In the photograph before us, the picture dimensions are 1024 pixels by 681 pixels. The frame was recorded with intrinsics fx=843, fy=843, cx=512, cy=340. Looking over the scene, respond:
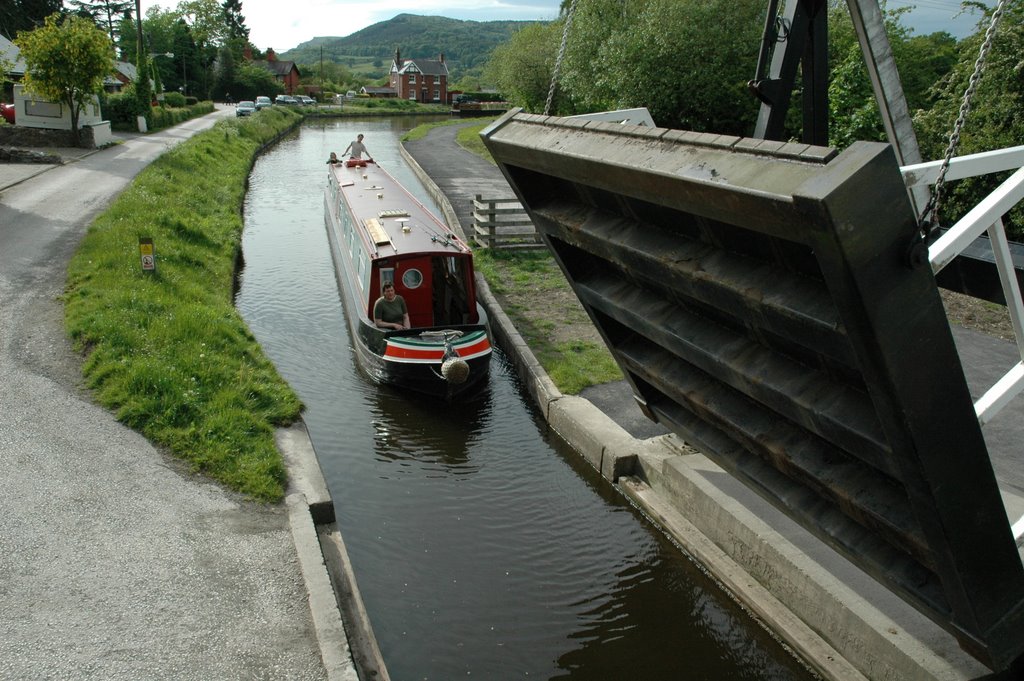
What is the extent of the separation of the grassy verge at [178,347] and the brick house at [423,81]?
96.7 meters

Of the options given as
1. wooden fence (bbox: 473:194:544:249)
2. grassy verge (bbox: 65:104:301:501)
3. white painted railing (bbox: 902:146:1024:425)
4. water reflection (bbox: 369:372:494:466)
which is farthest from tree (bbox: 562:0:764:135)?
white painted railing (bbox: 902:146:1024:425)

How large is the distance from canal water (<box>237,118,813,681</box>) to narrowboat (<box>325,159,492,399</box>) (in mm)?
473

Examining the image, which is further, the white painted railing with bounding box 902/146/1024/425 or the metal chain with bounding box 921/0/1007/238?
the white painted railing with bounding box 902/146/1024/425

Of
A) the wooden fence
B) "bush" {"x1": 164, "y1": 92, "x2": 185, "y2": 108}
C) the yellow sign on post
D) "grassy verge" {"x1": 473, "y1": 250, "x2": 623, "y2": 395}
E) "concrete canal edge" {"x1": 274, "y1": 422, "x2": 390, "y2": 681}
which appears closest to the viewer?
"concrete canal edge" {"x1": 274, "y1": 422, "x2": 390, "y2": 681}

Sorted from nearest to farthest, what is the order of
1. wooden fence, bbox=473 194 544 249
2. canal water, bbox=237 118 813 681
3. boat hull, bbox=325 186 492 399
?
canal water, bbox=237 118 813 681 → boat hull, bbox=325 186 492 399 → wooden fence, bbox=473 194 544 249

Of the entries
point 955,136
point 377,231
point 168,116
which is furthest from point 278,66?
point 955,136

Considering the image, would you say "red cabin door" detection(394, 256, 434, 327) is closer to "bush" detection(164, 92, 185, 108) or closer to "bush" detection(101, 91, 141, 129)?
"bush" detection(101, 91, 141, 129)

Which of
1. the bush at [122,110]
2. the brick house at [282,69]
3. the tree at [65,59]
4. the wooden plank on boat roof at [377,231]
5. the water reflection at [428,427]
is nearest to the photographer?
the water reflection at [428,427]

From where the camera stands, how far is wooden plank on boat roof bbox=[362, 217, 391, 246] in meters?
12.6

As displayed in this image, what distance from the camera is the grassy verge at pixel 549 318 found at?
11328mm

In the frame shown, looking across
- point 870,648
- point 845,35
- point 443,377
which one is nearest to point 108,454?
point 443,377

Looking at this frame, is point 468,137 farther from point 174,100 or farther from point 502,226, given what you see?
point 502,226

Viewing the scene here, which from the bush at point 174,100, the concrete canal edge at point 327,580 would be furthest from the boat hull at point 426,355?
the bush at point 174,100

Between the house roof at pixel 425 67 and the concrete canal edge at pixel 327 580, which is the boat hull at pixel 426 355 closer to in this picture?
the concrete canal edge at pixel 327 580
